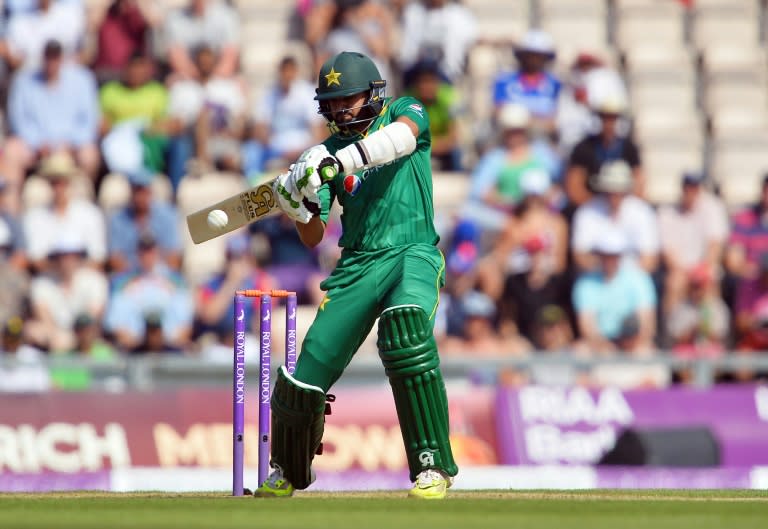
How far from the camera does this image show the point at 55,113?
45.4 feet

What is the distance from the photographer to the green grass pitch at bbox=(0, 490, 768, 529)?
565cm

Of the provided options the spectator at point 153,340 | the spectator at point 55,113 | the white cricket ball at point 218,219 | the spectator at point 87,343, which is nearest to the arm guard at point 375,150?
the white cricket ball at point 218,219

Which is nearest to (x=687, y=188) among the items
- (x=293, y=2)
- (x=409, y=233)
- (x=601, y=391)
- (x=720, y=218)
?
(x=720, y=218)

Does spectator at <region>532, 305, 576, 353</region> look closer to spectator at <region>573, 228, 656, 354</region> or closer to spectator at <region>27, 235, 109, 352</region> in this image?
spectator at <region>573, 228, 656, 354</region>

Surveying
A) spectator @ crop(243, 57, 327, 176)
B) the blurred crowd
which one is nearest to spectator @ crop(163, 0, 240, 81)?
the blurred crowd

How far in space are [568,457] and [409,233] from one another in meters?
4.22

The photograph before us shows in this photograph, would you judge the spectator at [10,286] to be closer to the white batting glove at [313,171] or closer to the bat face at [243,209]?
the bat face at [243,209]

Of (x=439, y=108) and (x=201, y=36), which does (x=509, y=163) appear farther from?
(x=201, y=36)

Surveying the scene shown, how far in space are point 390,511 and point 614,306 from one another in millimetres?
6635

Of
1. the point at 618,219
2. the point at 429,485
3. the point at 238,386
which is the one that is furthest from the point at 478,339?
the point at 429,485

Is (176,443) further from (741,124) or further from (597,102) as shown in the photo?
(741,124)

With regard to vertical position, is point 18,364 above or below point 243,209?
below

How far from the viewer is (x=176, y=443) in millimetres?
10742

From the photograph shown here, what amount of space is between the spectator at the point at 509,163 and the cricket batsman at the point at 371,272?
602cm
